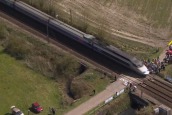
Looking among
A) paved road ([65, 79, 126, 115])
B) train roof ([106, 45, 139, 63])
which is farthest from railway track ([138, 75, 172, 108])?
train roof ([106, 45, 139, 63])

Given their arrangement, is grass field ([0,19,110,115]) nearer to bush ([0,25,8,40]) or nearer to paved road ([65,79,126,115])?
bush ([0,25,8,40])

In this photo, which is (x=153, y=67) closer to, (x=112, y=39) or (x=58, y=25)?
(x=112, y=39)

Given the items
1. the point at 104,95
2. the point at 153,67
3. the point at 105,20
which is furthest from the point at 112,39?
the point at 104,95

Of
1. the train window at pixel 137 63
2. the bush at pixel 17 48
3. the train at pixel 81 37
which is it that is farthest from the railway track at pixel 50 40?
the bush at pixel 17 48

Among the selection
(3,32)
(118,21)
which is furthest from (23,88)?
(118,21)

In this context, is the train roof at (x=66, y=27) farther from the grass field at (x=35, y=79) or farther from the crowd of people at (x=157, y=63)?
the crowd of people at (x=157, y=63)

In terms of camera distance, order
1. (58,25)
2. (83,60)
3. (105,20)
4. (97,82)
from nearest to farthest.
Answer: (97,82) → (83,60) → (58,25) → (105,20)
